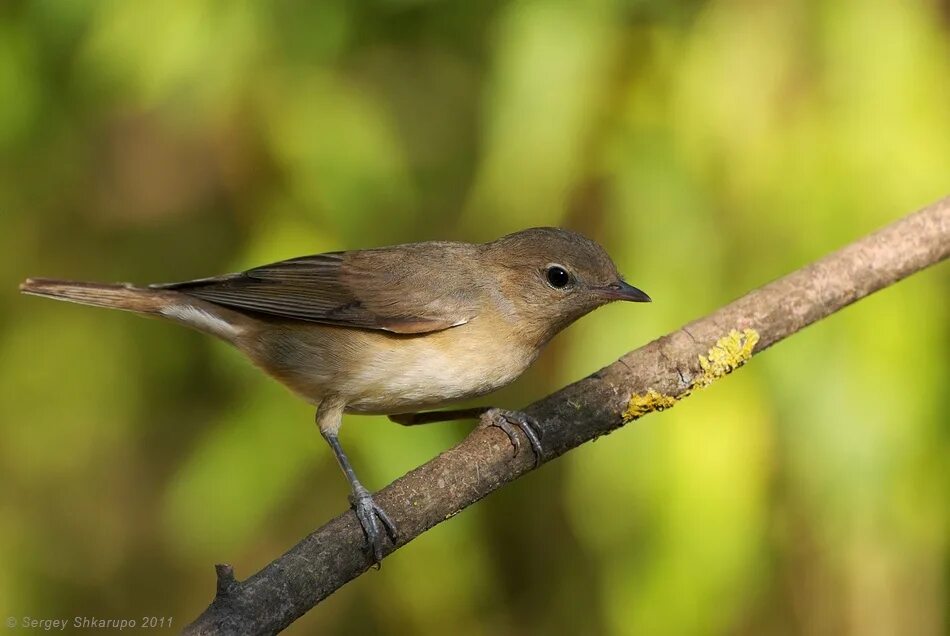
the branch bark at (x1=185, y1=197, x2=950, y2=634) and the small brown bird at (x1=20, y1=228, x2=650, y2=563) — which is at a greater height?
the small brown bird at (x1=20, y1=228, x2=650, y2=563)

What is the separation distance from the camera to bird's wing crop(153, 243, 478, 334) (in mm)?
3941

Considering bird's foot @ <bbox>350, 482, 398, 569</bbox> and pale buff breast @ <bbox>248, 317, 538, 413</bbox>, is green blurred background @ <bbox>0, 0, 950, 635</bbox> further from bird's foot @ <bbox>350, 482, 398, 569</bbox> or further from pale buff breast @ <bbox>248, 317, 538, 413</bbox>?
bird's foot @ <bbox>350, 482, 398, 569</bbox>

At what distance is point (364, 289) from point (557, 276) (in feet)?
2.49

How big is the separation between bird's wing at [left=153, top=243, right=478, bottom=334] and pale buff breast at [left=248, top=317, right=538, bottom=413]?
0.20 feet

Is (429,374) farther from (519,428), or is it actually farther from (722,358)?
(722,358)

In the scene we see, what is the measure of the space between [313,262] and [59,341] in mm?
1874

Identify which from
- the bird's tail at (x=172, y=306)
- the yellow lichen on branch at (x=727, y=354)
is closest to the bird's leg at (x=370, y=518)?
the bird's tail at (x=172, y=306)

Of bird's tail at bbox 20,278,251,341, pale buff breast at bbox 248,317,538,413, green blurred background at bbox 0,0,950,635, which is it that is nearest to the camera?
pale buff breast at bbox 248,317,538,413

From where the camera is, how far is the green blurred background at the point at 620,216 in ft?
12.9

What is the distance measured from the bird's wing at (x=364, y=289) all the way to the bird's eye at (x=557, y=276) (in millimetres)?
286

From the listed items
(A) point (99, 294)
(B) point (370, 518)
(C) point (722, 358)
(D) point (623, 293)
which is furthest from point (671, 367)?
(A) point (99, 294)

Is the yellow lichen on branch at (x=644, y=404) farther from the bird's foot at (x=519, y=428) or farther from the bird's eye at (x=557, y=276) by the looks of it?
the bird's eye at (x=557, y=276)

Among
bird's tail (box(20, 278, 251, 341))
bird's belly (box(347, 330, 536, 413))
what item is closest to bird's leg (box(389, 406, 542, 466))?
bird's belly (box(347, 330, 536, 413))

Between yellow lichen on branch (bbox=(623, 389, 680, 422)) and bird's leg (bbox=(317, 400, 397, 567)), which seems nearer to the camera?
bird's leg (bbox=(317, 400, 397, 567))
